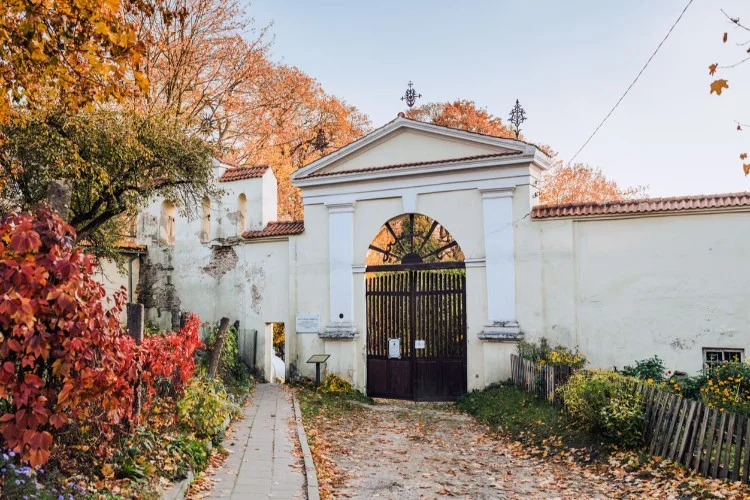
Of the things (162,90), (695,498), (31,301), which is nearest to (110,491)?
(31,301)

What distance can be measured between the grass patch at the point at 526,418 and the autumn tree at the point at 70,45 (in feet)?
26.6

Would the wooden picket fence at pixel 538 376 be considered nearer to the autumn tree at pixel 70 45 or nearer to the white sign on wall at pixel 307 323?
the white sign on wall at pixel 307 323

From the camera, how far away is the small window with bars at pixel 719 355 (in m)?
12.5

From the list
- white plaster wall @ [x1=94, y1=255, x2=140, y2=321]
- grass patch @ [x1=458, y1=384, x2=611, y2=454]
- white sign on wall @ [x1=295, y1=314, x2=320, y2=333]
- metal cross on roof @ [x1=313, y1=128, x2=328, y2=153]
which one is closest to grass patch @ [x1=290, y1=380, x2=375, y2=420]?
white sign on wall @ [x1=295, y1=314, x2=320, y2=333]

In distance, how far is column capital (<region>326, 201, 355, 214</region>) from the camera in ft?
54.2

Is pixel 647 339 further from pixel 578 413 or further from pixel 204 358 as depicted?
pixel 204 358

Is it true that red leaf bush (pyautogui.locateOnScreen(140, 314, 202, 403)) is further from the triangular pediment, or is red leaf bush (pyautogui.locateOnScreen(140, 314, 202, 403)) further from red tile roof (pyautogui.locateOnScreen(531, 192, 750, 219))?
red tile roof (pyautogui.locateOnScreen(531, 192, 750, 219))

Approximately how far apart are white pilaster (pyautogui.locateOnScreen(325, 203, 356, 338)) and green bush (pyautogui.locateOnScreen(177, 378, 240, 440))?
655cm

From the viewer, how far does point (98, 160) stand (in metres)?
12.7

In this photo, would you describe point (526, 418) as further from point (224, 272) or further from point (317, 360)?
point (224, 272)

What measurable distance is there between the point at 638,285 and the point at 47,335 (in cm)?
1207

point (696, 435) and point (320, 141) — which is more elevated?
point (320, 141)

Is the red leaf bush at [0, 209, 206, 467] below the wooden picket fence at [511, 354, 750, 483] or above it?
above

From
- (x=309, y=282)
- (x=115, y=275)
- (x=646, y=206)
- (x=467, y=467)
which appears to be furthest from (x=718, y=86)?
(x=115, y=275)
